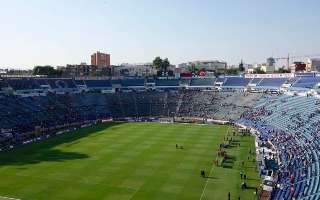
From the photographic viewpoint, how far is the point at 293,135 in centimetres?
5712

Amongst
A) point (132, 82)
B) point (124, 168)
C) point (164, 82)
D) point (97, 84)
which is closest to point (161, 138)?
point (124, 168)

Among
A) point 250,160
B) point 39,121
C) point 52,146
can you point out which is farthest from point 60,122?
point 250,160

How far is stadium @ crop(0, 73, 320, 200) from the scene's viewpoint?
38.9 metres

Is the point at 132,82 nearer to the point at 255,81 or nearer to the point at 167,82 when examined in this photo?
the point at 167,82

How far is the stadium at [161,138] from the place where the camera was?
3891cm

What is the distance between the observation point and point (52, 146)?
5900 centimetres

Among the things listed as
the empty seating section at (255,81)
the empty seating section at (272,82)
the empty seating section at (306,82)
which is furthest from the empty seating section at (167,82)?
the empty seating section at (306,82)

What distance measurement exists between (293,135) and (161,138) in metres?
22.5

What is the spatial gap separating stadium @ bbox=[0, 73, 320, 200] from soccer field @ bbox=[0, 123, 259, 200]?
12 centimetres

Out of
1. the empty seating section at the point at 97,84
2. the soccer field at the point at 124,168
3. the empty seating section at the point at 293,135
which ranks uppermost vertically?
the empty seating section at the point at 97,84

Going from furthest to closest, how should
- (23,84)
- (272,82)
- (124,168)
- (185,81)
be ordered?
1. (185,81)
2. (272,82)
3. (23,84)
4. (124,168)

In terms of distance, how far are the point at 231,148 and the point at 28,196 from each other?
31882mm

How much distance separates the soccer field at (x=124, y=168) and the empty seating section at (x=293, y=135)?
387 centimetres

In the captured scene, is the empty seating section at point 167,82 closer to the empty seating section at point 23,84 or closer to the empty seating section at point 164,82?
Answer: the empty seating section at point 164,82
